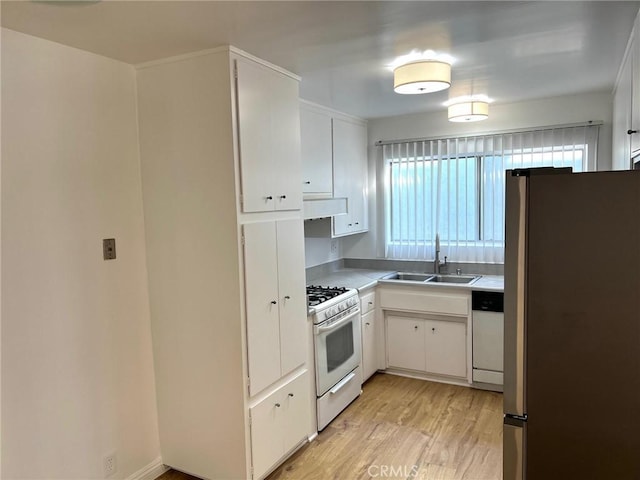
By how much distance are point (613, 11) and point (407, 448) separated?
2595 millimetres

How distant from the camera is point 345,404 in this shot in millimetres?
3518

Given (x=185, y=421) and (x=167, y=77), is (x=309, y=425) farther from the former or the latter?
(x=167, y=77)

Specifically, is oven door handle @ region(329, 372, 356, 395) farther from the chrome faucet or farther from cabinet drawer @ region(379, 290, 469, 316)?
the chrome faucet

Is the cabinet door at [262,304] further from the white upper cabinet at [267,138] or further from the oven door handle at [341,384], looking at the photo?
the oven door handle at [341,384]

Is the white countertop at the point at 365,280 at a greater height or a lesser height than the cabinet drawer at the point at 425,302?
greater

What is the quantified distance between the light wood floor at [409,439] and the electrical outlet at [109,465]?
1.11 ft

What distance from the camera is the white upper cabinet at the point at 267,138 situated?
93.9 inches

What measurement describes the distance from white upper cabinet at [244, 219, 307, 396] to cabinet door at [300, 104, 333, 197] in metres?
0.72

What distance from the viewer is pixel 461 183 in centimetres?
422

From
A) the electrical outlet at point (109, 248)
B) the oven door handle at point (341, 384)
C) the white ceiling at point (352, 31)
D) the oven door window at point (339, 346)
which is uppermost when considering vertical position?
the white ceiling at point (352, 31)

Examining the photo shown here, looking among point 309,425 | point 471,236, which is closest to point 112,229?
point 309,425

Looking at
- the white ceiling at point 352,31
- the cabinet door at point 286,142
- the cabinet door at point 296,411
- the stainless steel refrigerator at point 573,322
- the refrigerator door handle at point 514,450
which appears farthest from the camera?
the cabinet door at point 296,411

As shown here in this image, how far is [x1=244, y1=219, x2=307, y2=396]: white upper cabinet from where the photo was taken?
2.46 metres

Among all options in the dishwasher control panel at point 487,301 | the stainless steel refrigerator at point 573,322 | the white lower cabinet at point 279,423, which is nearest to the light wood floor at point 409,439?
the white lower cabinet at point 279,423
